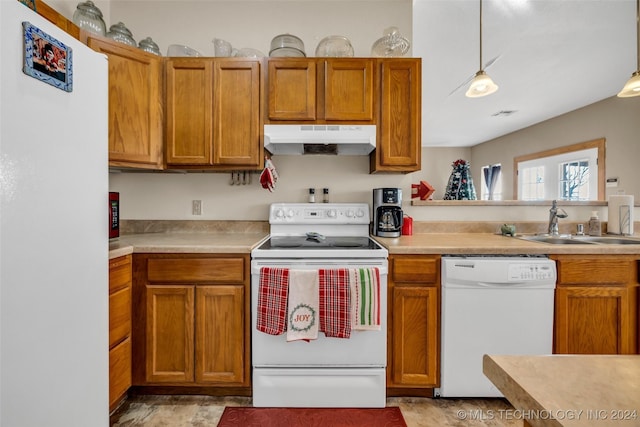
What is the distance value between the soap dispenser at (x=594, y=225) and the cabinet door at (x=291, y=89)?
7.15 ft

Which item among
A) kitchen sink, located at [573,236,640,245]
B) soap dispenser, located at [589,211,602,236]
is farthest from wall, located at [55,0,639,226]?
kitchen sink, located at [573,236,640,245]

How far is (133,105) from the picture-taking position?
74.0 inches

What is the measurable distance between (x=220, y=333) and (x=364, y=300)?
2.72ft

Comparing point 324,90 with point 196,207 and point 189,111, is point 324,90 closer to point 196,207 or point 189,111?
point 189,111

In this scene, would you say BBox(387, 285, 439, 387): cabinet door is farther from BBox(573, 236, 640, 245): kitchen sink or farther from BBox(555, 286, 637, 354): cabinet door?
BBox(573, 236, 640, 245): kitchen sink

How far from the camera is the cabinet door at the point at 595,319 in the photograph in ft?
5.46

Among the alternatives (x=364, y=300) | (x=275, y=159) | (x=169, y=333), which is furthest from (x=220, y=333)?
(x=275, y=159)

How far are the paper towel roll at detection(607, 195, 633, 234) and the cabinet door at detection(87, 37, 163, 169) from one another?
3.27 meters

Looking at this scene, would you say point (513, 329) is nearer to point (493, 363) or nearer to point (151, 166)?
point (493, 363)

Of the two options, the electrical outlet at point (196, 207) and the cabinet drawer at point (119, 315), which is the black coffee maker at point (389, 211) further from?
the cabinet drawer at point (119, 315)

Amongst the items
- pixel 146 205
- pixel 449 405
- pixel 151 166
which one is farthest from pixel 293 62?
pixel 449 405

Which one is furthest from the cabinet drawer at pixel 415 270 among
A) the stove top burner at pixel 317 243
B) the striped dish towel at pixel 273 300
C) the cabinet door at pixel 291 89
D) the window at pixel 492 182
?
the window at pixel 492 182

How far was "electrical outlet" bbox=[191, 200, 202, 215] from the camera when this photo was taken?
7.72 ft

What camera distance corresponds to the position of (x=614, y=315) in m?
1.67
